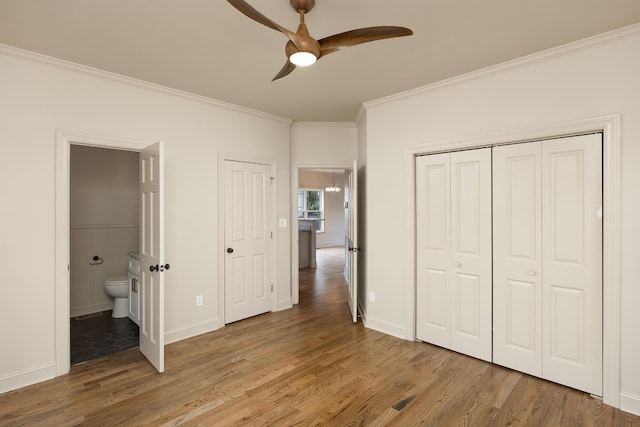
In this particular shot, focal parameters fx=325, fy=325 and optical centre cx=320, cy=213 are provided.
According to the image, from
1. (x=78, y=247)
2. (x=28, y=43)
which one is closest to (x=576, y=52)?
(x=28, y=43)

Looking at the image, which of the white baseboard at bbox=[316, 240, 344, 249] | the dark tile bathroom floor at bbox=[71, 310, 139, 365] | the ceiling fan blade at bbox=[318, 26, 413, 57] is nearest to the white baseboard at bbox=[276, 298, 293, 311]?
the dark tile bathroom floor at bbox=[71, 310, 139, 365]

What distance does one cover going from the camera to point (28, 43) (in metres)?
2.52

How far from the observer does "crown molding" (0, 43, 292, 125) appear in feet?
8.61

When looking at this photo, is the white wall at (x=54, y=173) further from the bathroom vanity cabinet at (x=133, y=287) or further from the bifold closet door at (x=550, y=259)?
the bifold closet door at (x=550, y=259)

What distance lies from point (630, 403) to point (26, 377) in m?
4.60

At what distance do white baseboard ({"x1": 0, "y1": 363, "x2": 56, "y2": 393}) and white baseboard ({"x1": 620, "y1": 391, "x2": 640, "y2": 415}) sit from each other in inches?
176

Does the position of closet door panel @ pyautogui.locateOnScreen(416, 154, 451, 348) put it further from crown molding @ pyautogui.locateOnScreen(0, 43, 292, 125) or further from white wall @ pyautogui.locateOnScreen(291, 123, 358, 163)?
crown molding @ pyautogui.locateOnScreen(0, 43, 292, 125)

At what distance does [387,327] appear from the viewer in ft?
12.3

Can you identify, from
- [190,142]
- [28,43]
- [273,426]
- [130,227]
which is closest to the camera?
[273,426]

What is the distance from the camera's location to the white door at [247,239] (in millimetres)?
4078

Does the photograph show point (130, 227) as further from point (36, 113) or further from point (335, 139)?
point (335, 139)

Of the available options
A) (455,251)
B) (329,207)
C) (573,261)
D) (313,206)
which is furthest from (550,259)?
(329,207)

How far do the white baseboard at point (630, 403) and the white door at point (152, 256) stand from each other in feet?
11.8

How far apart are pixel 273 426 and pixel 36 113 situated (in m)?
3.12
